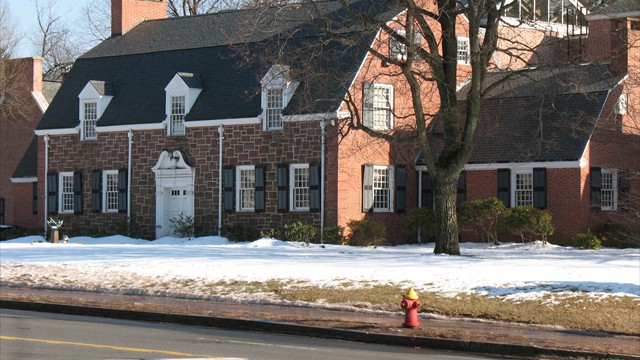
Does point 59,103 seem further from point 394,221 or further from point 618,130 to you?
point 618,130

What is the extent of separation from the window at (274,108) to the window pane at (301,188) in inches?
74.9

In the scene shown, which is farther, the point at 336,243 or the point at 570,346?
the point at 336,243

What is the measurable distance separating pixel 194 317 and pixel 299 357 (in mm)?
5211

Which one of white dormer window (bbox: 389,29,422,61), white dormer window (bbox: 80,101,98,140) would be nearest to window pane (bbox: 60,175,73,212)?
white dormer window (bbox: 80,101,98,140)

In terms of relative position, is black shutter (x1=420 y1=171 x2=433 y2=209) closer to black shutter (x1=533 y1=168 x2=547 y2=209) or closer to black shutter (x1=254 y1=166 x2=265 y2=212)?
black shutter (x1=533 y1=168 x2=547 y2=209)

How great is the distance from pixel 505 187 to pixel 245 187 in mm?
9995

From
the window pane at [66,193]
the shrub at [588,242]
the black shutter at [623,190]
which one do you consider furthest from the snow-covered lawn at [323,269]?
the window pane at [66,193]

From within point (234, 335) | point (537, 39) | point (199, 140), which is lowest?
point (234, 335)

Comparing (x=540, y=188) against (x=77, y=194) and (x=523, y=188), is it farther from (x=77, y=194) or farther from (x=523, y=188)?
(x=77, y=194)

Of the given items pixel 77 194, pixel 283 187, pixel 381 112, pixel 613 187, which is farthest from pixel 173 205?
pixel 613 187

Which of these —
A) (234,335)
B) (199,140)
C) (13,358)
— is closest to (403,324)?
(234,335)

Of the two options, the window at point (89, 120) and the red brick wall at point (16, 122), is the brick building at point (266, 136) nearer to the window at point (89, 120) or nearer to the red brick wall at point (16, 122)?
the window at point (89, 120)

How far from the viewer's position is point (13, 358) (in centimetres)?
1488

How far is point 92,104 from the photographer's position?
4856 cm
